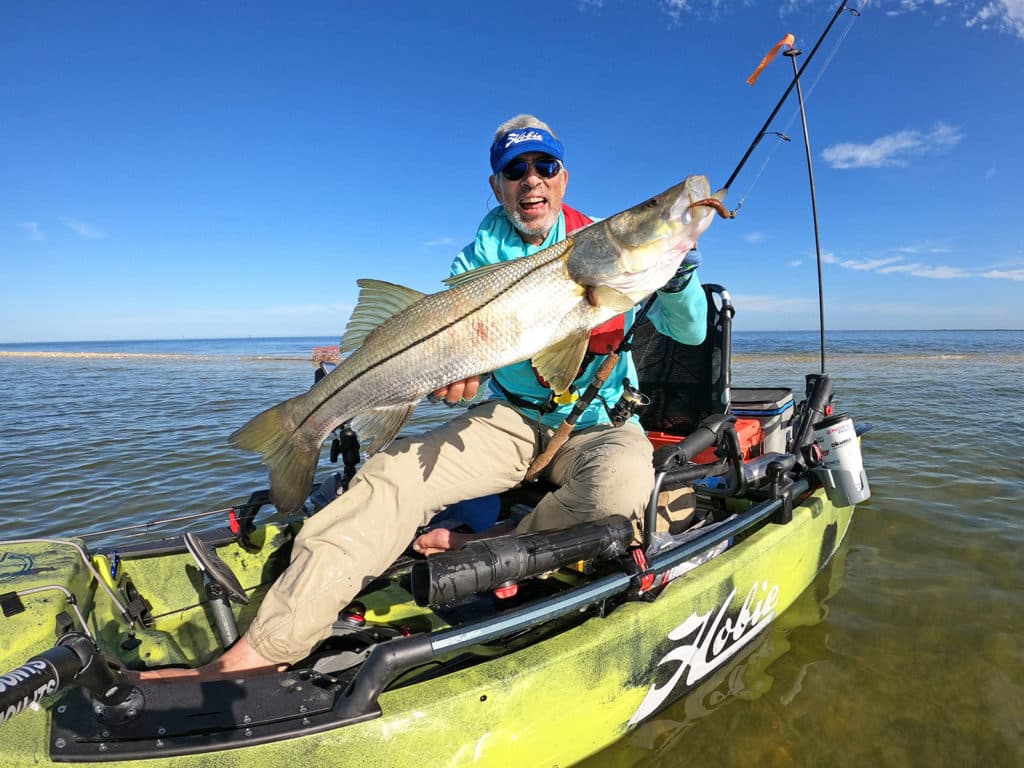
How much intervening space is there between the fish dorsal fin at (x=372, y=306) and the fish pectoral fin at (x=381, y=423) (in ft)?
1.20

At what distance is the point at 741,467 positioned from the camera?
11.0 ft

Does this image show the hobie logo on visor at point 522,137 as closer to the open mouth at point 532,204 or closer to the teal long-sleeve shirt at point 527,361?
the open mouth at point 532,204

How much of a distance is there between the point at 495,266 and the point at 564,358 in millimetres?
519

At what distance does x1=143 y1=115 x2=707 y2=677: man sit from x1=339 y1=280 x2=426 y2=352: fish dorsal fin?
47 cm

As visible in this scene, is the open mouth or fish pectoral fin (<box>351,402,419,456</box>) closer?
fish pectoral fin (<box>351,402,419,456</box>)

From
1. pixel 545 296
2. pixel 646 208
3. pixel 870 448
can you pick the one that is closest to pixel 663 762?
pixel 545 296

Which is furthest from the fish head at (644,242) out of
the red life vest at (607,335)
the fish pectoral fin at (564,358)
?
the red life vest at (607,335)

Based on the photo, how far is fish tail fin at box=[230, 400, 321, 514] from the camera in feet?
8.47

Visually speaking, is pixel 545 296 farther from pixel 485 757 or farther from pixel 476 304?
pixel 485 757

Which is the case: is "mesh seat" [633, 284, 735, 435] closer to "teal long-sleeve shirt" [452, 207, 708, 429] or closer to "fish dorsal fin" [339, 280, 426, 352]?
"teal long-sleeve shirt" [452, 207, 708, 429]

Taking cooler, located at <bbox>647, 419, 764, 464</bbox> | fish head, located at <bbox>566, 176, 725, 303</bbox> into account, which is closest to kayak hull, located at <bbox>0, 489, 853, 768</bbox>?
cooler, located at <bbox>647, 419, 764, 464</bbox>

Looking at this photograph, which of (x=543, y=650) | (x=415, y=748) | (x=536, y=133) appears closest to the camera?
(x=415, y=748)

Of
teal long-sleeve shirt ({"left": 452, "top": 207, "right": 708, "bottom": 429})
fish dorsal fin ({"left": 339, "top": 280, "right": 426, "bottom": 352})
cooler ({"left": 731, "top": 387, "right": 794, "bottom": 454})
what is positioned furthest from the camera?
cooler ({"left": 731, "top": 387, "right": 794, "bottom": 454})

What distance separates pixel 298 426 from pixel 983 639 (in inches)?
171
